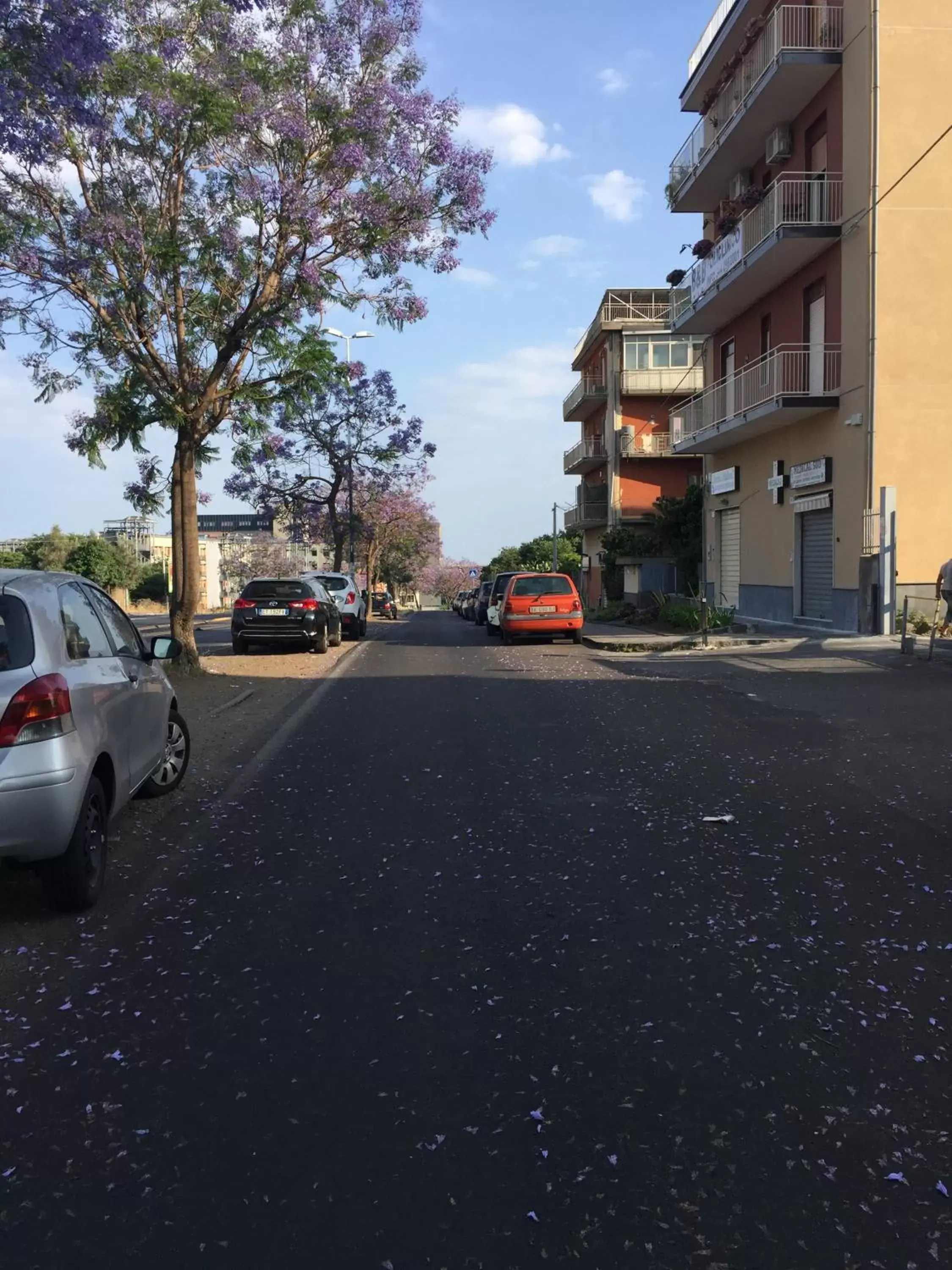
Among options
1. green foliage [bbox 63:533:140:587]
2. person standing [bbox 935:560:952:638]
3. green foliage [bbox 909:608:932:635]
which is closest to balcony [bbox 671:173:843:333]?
green foliage [bbox 909:608:932:635]

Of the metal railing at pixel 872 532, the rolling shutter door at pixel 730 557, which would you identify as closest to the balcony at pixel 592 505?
the rolling shutter door at pixel 730 557

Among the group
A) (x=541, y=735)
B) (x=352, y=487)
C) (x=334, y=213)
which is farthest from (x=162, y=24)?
(x=352, y=487)

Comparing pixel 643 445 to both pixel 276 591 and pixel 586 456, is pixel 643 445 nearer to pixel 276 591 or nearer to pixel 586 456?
pixel 586 456

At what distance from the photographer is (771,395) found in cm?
2225

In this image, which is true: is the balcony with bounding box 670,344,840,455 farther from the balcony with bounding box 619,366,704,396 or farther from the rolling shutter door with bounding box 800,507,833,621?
the balcony with bounding box 619,366,704,396

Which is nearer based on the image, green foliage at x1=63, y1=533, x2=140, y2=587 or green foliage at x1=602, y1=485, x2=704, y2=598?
green foliage at x1=602, y1=485, x2=704, y2=598

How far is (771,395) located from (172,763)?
18302 millimetres

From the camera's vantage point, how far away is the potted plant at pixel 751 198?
77.5 ft

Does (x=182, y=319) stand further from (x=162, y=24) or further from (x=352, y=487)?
(x=352, y=487)

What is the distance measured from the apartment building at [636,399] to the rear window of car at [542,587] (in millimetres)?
23515

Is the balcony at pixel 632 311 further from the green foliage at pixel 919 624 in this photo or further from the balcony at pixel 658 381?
the green foliage at pixel 919 624

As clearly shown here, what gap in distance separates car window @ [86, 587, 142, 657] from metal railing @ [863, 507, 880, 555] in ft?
52.5

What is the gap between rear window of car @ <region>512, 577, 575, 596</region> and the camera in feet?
73.6

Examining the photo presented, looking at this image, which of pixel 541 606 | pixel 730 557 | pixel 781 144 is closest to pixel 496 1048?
pixel 541 606
